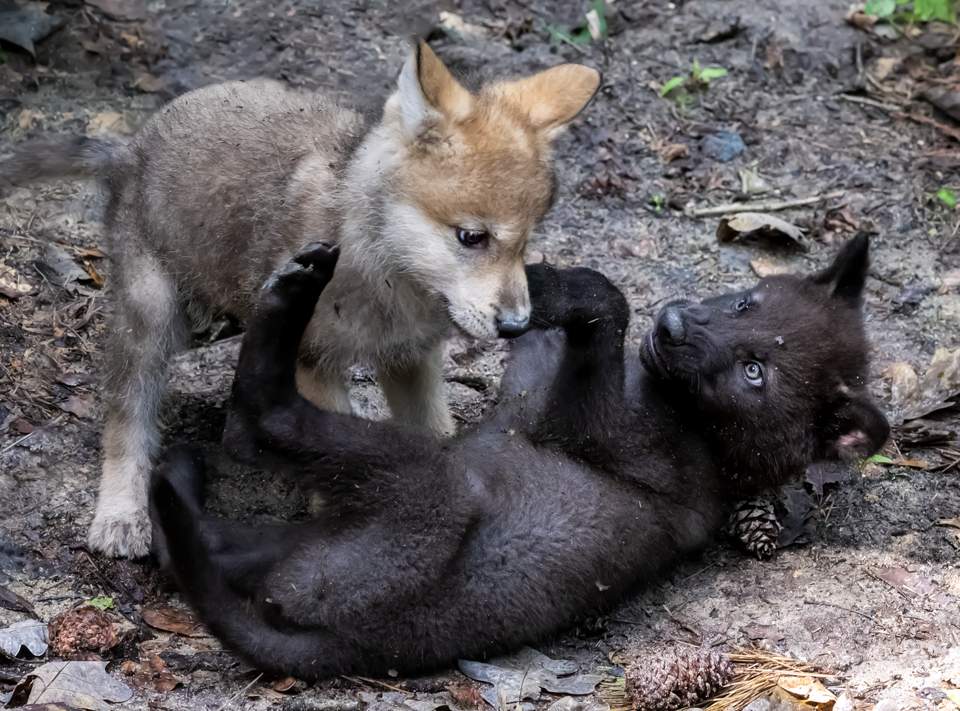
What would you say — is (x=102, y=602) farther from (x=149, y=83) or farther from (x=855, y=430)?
(x=149, y=83)

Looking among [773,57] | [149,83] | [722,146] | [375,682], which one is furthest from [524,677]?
[773,57]

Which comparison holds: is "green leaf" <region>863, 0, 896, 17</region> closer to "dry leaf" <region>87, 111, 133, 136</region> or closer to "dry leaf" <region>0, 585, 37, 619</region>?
"dry leaf" <region>87, 111, 133, 136</region>

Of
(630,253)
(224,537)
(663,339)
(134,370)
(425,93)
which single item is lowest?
(630,253)

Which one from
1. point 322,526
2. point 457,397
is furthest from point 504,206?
point 457,397

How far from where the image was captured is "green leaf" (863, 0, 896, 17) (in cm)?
689

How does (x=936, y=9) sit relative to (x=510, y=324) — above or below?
below

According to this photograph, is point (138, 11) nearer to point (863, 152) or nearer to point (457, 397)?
point (457, 397)

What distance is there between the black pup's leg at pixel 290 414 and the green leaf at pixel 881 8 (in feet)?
19.1

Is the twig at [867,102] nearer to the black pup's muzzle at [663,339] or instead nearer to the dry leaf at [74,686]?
the black pup's muzzle at [663,339]

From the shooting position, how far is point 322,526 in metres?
3.37

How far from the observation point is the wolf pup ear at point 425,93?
3.20 m

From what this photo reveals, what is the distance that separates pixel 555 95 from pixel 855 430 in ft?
6.52

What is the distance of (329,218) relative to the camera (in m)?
3.64

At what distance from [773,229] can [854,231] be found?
0.58 m
